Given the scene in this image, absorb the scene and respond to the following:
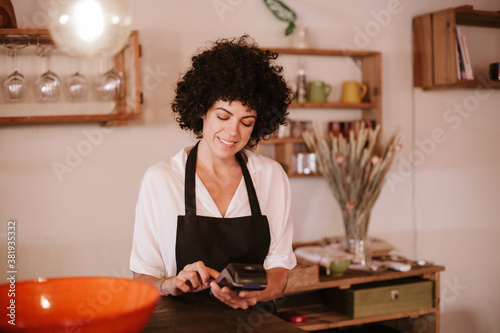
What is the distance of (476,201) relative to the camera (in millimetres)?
4387

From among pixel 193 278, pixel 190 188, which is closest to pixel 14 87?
pixel 190 188

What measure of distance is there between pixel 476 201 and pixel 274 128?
2874mm

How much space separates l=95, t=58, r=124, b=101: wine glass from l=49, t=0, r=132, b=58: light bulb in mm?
162

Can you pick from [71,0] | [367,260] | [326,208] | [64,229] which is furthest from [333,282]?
[71,0]

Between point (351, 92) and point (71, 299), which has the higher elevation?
point (351, 92)

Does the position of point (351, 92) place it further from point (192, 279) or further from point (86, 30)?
point (192, 279)

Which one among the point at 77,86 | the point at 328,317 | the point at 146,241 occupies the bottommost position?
the point at 328,317

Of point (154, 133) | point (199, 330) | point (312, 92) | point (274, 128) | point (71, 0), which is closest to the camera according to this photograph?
point (199, 330)

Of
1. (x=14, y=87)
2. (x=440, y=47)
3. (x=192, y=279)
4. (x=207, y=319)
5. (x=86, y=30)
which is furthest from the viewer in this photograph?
(x=440, y=47)

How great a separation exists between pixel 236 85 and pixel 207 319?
86 centimetres

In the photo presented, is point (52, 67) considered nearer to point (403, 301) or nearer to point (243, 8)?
point (243, 8)

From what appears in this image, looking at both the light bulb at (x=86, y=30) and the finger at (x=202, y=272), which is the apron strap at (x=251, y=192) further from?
the light bulb at (x=86, y=30)

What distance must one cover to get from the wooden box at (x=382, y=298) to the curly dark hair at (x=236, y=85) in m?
1.52

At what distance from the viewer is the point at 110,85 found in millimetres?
2857
